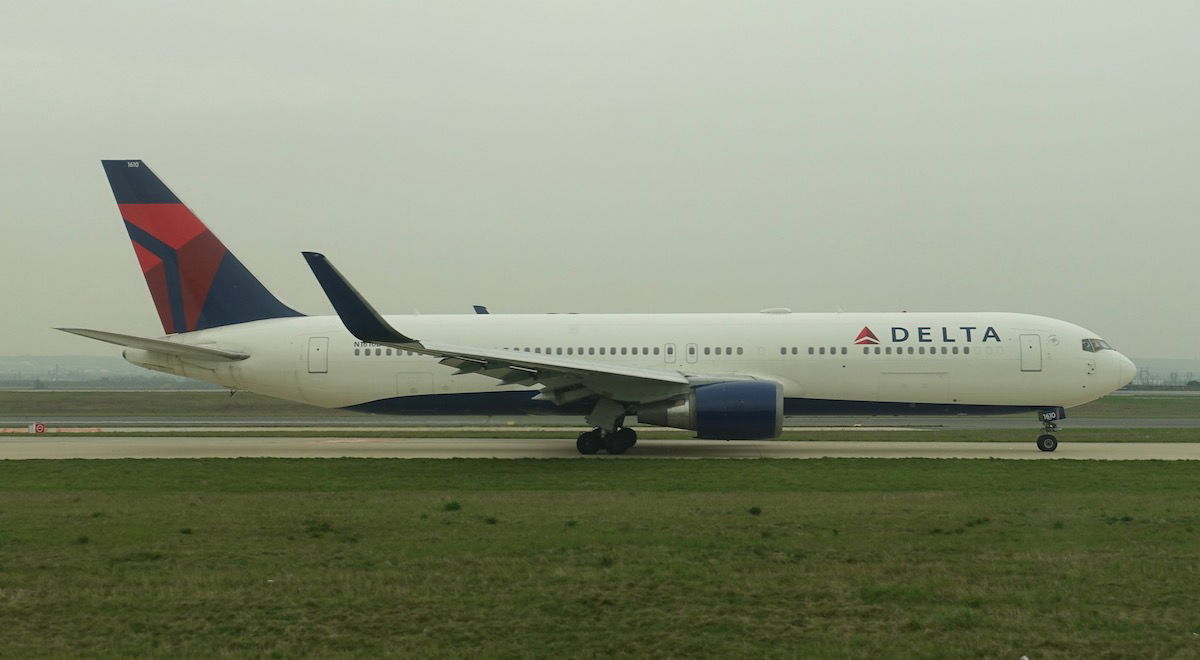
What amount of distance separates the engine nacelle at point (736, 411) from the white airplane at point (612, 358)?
0.10 feet

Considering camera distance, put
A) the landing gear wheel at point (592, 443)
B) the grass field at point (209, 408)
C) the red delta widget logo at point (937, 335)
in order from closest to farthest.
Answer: the landing gear wheel at point (592, 443) < the red delta widget logo at point (937, 335) < the grass field at point (209, 408)

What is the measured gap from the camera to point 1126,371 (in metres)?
24.2

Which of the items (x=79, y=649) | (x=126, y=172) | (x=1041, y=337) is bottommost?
(x=79, y=649)

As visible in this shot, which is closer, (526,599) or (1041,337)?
(526,599)

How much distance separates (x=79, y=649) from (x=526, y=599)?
314cm

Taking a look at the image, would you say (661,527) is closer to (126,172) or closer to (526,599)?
(526,599)

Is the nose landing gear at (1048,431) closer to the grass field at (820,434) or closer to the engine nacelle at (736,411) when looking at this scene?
the grass field at (820,434)

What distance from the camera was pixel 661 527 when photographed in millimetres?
11508

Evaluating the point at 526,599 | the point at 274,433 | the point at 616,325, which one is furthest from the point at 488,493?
the point at 274,433

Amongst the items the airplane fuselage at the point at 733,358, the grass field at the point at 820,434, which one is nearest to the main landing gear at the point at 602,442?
the airplane fuselage at the point at 733,358

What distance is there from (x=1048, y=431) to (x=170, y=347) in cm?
2056

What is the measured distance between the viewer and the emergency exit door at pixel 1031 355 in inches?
930

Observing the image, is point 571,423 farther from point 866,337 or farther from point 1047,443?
point 1047,443

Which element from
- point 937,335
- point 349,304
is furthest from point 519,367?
point 937,335
